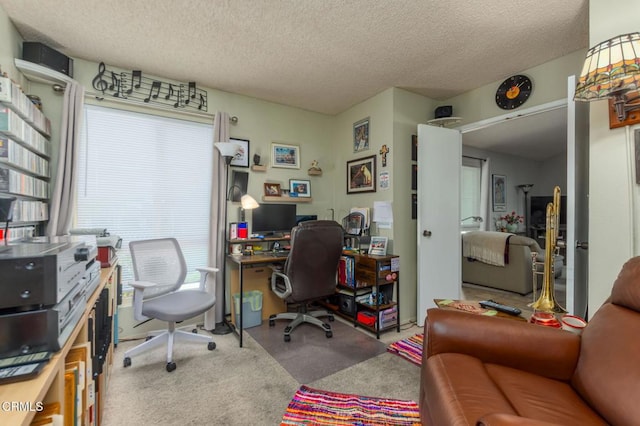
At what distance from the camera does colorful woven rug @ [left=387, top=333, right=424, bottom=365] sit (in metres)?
2.23

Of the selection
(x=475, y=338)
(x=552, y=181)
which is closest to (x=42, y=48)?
(x=475, y=338)

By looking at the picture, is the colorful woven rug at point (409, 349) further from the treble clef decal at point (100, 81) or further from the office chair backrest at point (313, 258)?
the treble clef decal at point (100, 81)

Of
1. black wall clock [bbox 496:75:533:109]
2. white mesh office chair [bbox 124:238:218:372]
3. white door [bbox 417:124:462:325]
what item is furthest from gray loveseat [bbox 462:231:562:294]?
white mesh office chair [bbox 124:238:218:372]

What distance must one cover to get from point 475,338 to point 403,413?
0.66 meters

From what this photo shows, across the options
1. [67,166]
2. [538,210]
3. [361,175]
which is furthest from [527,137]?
[67,166]

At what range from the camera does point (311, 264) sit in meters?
2.53

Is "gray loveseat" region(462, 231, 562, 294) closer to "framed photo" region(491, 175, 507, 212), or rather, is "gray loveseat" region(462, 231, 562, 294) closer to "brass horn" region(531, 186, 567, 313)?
"framed photo" region(491, 175, 507, 212)

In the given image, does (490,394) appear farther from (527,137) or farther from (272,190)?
(527,137)

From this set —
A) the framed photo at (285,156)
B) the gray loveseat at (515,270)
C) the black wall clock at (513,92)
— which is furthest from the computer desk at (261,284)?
the gray loveseat at (515,270)

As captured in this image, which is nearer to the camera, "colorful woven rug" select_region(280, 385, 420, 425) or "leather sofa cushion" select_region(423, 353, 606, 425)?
"leather sofa cushion" select_region(423, 353, 606, 425)

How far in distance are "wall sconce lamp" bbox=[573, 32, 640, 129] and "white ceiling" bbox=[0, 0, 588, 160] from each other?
2.08 ft

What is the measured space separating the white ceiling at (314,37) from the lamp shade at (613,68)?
Result: 624 millimetres

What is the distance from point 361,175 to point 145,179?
222 centimetres

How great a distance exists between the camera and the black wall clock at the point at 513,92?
8.46 feet
